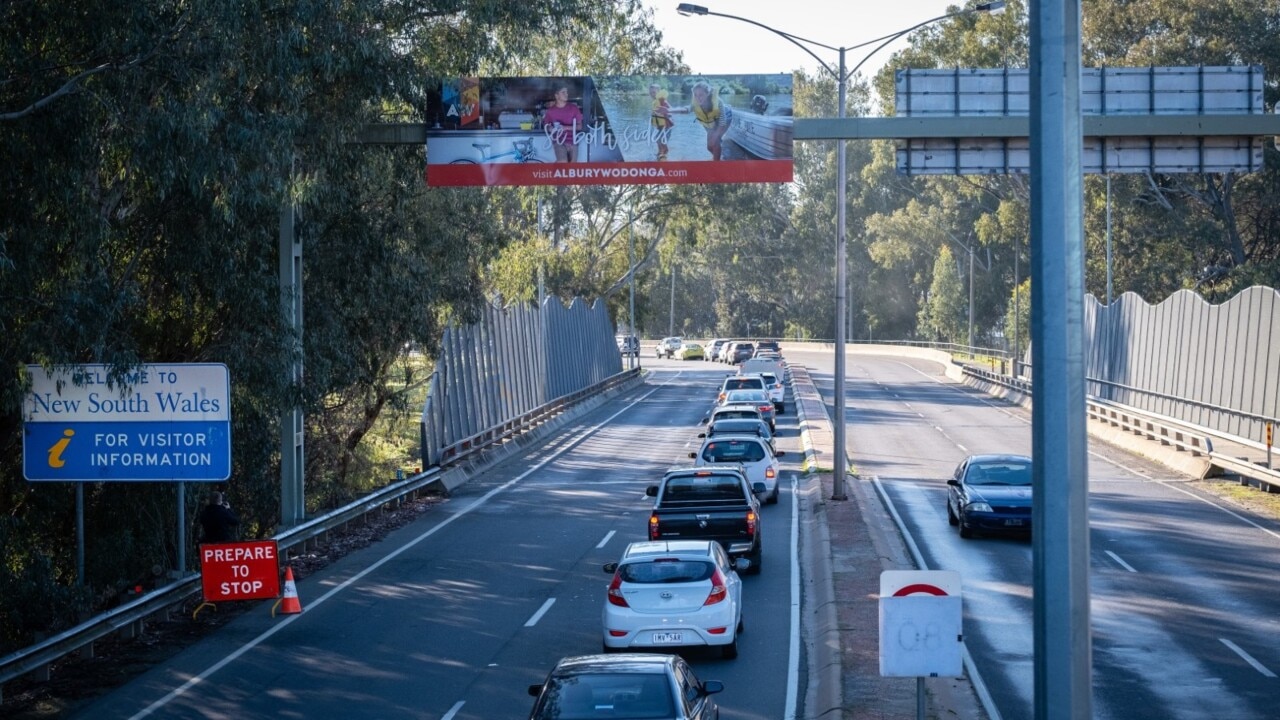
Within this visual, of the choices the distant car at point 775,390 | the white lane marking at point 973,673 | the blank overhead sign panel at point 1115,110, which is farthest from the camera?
the distant car at point 775,390

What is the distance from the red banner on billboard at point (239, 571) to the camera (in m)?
19.1

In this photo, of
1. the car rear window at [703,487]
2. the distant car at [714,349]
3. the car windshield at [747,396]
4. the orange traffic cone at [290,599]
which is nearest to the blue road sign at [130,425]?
the orange traffic cone at [290,599]

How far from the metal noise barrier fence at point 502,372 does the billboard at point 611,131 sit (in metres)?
11.4

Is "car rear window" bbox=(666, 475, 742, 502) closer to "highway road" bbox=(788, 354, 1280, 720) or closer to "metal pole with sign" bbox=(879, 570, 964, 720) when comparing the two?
A: "highway road" bbox=(788, 354, 1280, 720)

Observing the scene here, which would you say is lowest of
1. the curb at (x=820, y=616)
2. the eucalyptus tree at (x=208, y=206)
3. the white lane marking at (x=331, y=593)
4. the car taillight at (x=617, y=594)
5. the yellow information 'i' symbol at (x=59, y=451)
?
the white lane marking at (x=331, y=593)

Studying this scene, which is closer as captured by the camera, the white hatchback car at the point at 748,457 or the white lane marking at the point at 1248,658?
the white lane marking at the point at 1248,658

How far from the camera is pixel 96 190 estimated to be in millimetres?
18484

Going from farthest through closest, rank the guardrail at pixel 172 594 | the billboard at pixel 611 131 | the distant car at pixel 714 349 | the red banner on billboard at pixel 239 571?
the distant car at pixel 714 349, the billboard at pixel 611 131, the red banner on billboard at pixel 239 571, the guardrail at pixel 172 594

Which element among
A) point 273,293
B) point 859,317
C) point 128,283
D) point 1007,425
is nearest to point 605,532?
point 273,293

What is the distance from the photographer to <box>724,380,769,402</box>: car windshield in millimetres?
51781

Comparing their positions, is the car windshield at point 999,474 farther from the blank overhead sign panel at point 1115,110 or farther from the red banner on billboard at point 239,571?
the red banner on billboard at point 239,571

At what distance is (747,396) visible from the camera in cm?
5209

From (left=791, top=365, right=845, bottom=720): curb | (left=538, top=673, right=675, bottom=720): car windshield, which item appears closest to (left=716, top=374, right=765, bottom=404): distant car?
(left=791, top=365, right=845, bottom=720): curb

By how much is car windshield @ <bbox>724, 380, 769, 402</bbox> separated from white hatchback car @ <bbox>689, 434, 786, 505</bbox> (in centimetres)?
1986
